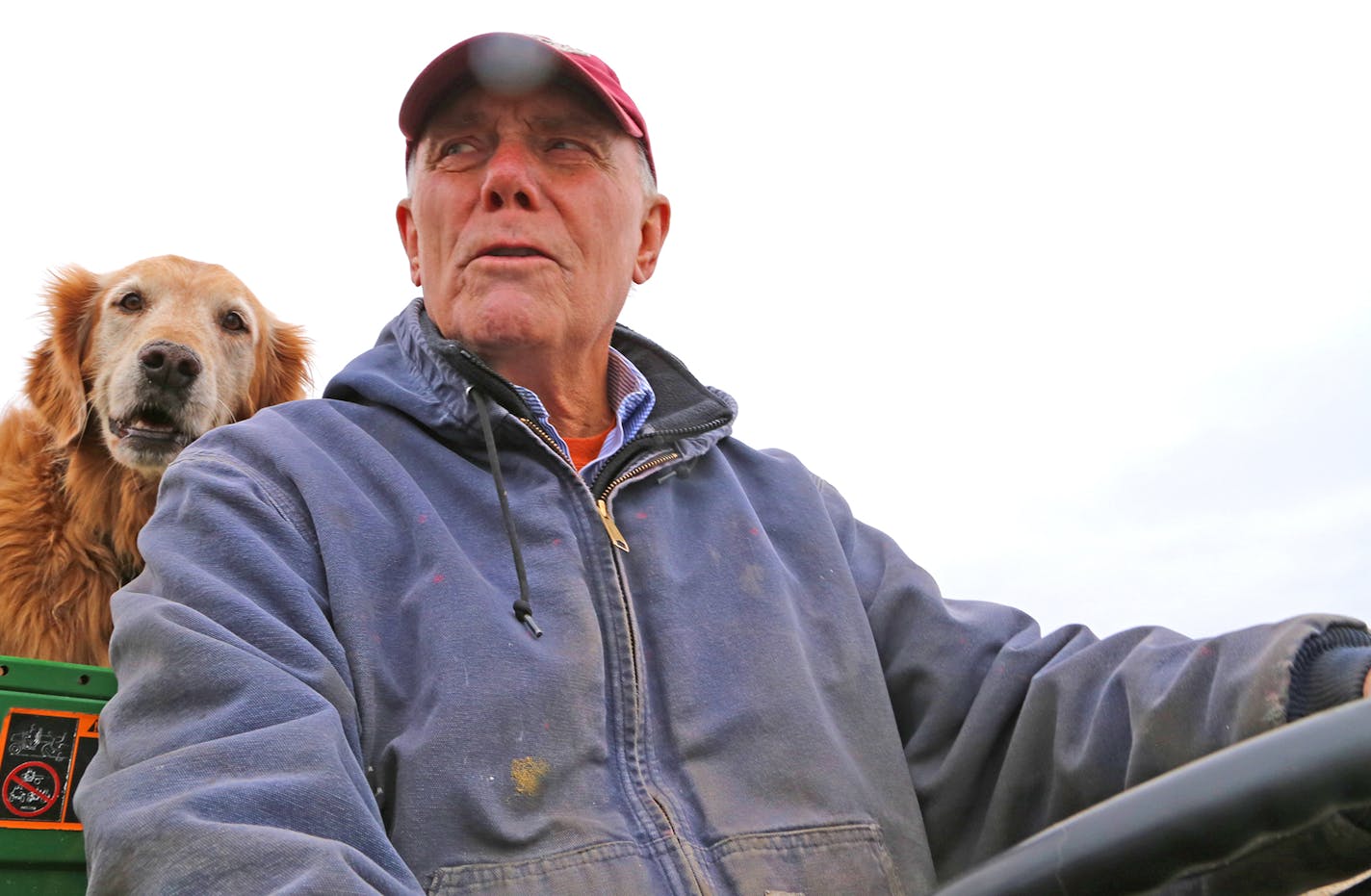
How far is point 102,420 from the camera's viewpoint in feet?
13.5

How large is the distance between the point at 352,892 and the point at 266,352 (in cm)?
388

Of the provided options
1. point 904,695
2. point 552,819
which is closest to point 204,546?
Answer: point 552,819

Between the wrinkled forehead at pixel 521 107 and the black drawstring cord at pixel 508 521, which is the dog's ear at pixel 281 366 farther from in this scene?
the black drawstring cord at pixel 508 521

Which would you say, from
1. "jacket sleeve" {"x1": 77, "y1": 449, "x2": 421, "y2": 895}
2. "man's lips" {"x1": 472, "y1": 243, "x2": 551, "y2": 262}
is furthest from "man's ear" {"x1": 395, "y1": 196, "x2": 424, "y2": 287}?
"jacket sleeve" {"x1": 77, "y1": 449, "x2": 421, "y2": 895}

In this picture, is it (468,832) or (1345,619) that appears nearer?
(1345,619)

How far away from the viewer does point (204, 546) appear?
1524 mm

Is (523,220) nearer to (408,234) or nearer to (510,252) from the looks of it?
(510,252)

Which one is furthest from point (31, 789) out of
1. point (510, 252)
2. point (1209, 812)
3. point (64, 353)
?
point (64, 353)

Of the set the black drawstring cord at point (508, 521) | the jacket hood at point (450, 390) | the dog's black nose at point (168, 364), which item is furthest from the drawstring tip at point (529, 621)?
the dog's black nose at point (168, 364)

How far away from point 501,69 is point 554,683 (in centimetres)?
119

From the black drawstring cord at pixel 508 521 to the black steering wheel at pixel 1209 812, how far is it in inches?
42.7

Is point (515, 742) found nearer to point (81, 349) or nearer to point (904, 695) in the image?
point (904, 695)

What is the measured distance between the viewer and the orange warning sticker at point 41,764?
77.9 inches

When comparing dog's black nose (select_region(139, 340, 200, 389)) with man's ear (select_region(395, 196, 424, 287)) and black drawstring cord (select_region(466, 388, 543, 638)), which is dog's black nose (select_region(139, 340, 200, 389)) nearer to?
man's ear (select_region(395, 196, 424, 287))
